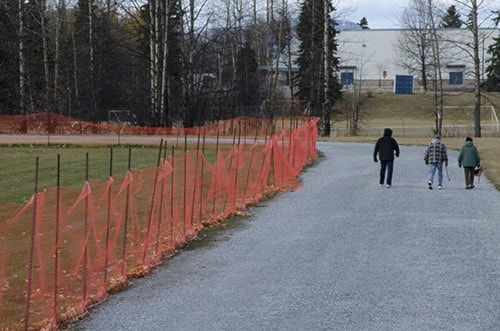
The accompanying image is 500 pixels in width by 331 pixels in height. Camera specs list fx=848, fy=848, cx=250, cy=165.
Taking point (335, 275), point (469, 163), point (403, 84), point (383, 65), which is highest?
point (383, 65)

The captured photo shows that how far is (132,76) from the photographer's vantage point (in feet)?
232

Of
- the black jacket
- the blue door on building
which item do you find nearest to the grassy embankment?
the blue door on building

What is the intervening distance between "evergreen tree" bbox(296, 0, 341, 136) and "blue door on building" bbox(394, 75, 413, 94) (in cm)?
2047

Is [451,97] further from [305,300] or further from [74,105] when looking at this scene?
[305,300]

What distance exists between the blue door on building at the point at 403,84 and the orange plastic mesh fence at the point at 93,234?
78181 millimetres

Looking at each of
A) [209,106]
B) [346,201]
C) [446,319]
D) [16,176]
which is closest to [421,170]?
[346,201]

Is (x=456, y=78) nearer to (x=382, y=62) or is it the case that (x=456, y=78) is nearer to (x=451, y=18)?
(x=382, y=62)

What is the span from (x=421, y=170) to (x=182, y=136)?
49.4 feet

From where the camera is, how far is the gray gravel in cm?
898

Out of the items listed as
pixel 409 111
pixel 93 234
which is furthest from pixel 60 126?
pixel 409 111

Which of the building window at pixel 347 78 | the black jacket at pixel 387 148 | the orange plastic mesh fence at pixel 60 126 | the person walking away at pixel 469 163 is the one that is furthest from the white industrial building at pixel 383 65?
the person walking away at pixel 469 163

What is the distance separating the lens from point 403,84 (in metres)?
94.6

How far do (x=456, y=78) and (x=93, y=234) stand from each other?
8400 cm

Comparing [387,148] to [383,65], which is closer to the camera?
[387,148]
